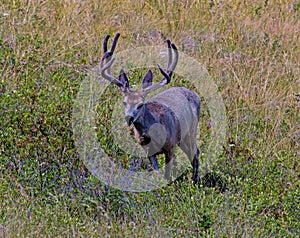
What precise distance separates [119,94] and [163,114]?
90 centimetres

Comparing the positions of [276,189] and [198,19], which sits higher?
[276,189]

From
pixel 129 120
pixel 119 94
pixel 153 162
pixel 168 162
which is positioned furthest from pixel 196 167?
pixel 129 120

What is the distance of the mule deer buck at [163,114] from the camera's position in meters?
6.95

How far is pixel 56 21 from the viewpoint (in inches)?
386

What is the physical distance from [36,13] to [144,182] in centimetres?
404

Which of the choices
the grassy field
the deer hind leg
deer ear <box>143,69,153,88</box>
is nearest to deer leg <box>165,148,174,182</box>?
the grassy field

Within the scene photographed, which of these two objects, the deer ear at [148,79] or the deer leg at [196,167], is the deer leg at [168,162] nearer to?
the deer leg at [196,167]

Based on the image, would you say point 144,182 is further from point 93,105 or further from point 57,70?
point 57,70

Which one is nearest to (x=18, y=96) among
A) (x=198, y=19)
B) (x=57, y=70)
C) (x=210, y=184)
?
(x=57, y=70)

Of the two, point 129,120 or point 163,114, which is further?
point 163,114

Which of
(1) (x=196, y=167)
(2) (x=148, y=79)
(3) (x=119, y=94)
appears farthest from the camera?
(3) (x=119, y=94)

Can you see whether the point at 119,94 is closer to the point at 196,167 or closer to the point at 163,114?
the point at 163,114

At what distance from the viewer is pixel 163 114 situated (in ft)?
24.5

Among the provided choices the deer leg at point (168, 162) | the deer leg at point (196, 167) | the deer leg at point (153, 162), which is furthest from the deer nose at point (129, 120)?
the deer leg at point (196, 167)
